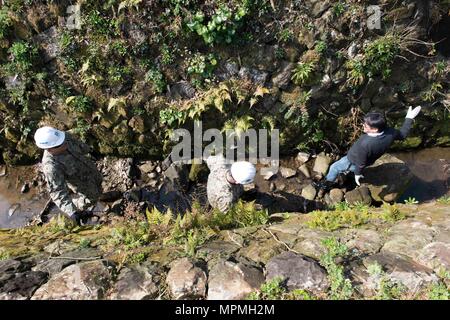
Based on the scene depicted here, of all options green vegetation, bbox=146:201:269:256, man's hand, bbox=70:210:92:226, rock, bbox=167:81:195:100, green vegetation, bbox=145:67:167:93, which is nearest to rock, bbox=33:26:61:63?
green vegetation, bbox=145:67:167:93

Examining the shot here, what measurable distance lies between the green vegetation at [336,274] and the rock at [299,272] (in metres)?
0.09

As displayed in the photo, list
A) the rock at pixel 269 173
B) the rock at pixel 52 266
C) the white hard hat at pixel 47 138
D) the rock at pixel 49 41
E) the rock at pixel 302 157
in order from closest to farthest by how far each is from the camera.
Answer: the rock at pixel 52 266, the white hard hat at pixel 47 138, the rock at pixel 49 41, the rock at pixel 269 173, the rock at pixel 302 157

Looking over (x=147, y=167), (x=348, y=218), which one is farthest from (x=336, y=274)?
(x=147, y=167)

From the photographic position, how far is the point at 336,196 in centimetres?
973

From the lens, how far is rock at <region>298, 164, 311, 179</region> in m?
10.4

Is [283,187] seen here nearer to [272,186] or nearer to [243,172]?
[272,186]

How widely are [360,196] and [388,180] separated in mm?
883

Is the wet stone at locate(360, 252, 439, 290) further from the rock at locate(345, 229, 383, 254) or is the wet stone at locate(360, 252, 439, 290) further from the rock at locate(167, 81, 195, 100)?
the rock at locate(167, 81, 195, 100)

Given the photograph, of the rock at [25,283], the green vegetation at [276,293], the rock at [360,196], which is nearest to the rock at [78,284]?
the rock at [25,283]

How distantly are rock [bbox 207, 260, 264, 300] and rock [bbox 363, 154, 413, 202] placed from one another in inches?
228

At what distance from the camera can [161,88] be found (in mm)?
9344

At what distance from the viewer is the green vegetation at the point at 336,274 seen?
4.79 metres

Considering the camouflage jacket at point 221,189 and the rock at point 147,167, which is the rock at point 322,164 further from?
the rock at point 147,167

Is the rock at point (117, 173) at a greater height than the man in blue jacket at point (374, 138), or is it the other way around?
the man in blue jacket at point (374, 138)
